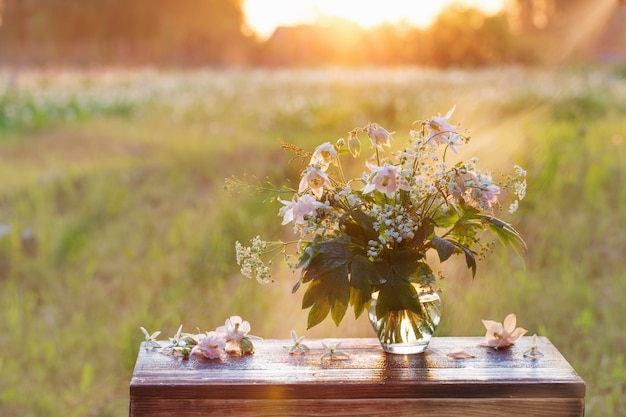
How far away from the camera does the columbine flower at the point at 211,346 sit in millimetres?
2500

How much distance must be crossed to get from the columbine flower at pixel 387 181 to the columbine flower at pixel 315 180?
12 cm

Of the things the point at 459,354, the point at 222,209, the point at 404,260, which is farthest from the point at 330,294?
the point at 222,209

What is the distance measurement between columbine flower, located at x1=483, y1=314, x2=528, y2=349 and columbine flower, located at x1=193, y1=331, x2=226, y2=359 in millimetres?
777

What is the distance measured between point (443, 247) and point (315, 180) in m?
0.38

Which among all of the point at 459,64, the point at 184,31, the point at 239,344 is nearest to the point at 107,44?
the point at 184,31

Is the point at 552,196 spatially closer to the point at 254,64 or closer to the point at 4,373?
the point at 4,373

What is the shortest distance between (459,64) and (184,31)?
1113 centimetres

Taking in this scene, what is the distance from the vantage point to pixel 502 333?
2598 millimetres

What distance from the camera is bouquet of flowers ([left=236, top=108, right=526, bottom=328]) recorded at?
7.64ft

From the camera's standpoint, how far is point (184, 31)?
22609mm

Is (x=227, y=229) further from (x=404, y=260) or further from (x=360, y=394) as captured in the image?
(x=360, y=394)

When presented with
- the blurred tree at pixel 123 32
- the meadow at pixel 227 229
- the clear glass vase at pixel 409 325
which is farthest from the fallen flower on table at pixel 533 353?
the blurred tree at pixel 123 32

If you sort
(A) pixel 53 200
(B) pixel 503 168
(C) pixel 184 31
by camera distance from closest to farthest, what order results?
(B) pixel 503 168 < (A) pixel 53 200 < (C) pixel 184 31

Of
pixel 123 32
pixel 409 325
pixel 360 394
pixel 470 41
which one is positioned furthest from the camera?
pixel 123 32
